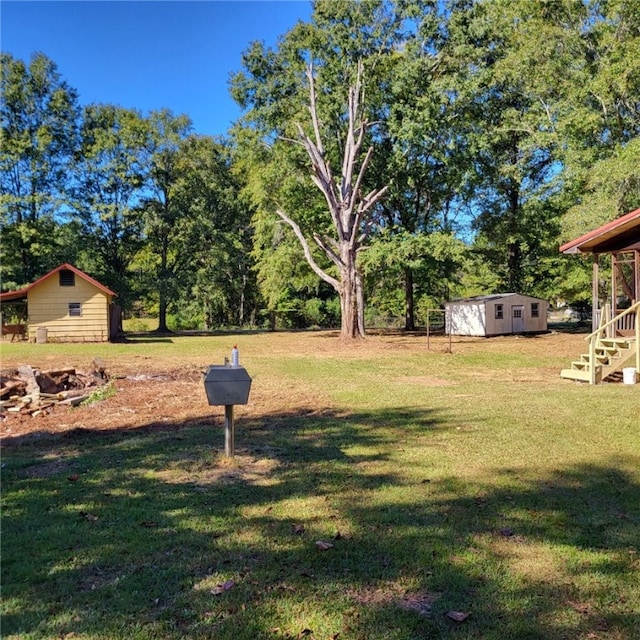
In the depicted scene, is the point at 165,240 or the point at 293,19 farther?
the point at 165,240

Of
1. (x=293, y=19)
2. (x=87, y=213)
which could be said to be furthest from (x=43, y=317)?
(x=293, y=19)

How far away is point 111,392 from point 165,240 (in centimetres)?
2631

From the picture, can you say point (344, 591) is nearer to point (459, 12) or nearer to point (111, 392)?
A: point (111, 392)

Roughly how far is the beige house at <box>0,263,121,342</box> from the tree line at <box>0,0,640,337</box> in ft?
20.3

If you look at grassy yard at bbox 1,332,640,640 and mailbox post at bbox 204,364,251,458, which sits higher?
mailbox post at bbox 204,364,251,458

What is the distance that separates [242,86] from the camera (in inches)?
1054

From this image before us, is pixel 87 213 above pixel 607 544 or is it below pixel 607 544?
above

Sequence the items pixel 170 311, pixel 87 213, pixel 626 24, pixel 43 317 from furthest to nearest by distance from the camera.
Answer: pixel 170 311 → pixel 87 213 → pixel 43 317 → pixel 626 24

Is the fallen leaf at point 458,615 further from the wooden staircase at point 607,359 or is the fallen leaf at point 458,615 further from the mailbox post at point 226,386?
the wooden staircase at point 607,359

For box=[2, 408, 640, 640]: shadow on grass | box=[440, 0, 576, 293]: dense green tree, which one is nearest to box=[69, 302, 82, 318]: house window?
box=[440, 0, 576, 293]: dense green tree

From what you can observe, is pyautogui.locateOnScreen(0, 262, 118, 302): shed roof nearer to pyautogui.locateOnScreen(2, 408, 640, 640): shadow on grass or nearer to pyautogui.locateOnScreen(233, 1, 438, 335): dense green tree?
pyautogui.locateOnScreen(233, 1, 438, 335): dense green tree

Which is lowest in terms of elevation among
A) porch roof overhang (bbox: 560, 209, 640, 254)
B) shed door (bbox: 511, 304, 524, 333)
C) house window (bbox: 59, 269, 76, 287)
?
shed door (bbox: 511, 304, 524, 333)

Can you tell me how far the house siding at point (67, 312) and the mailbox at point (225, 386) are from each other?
2220 cm

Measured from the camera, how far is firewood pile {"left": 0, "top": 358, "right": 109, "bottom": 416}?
864 cm
